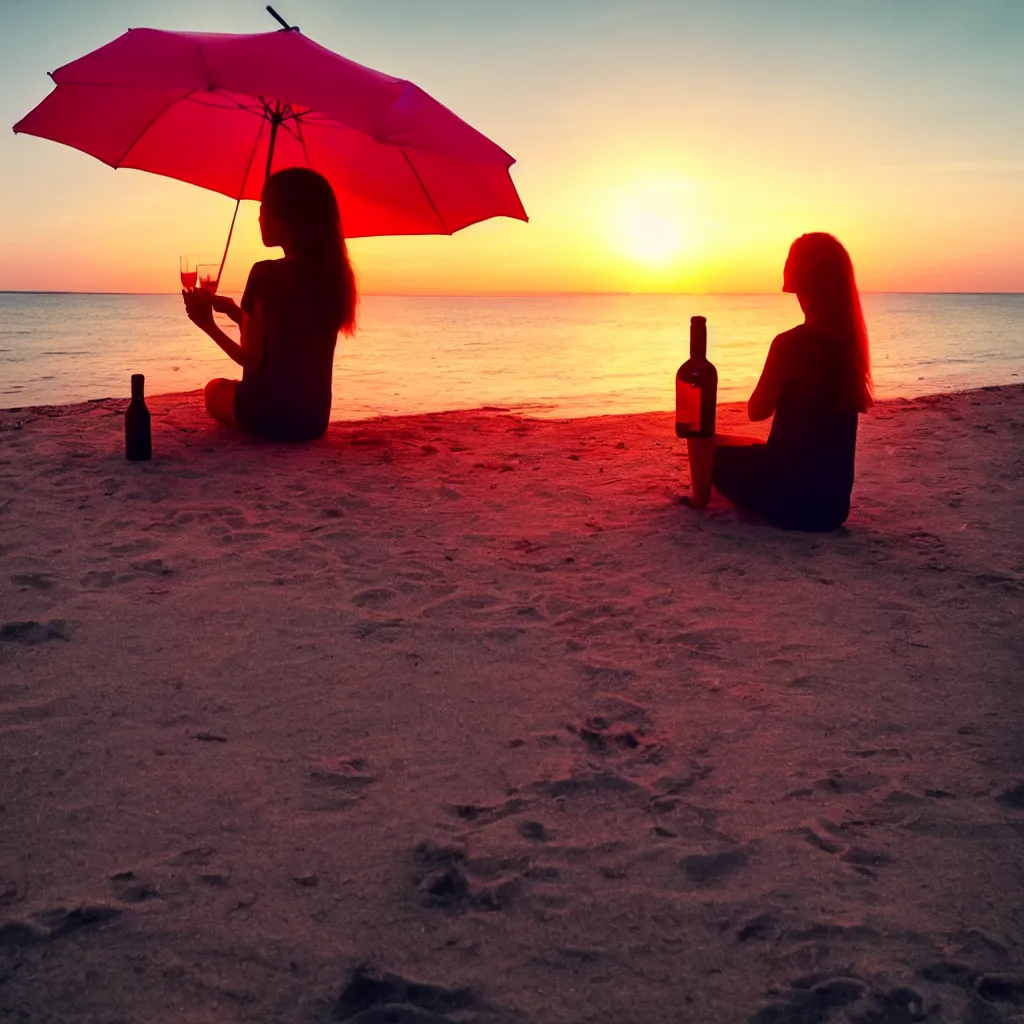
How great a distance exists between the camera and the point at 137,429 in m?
6.43

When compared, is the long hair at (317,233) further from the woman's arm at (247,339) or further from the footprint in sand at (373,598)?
the footprint in sand at (373,598)

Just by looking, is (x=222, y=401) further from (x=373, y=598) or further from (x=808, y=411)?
(x=808, y=411)

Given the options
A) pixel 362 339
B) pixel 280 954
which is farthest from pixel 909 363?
pixel 280 954

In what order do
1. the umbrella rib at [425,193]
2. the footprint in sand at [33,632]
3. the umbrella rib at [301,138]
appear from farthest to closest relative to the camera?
1. the umbrella rib at [301,138]
2. the umbrella rib at [425,193]
3. the footprint in sand at [33,632]

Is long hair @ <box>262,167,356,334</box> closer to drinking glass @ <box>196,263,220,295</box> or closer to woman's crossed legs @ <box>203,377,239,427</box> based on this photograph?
drinking glass @ <box>196,263,220,295</box>

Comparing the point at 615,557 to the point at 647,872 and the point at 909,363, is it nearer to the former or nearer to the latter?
the point at 647,872

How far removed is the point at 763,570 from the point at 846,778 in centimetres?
200

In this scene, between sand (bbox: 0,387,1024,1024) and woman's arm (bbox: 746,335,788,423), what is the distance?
0.67 metres

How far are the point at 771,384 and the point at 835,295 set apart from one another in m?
0.55

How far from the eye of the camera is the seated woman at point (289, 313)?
634cm

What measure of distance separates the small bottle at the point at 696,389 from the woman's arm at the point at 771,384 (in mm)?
229

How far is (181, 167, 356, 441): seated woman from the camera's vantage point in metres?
6.34

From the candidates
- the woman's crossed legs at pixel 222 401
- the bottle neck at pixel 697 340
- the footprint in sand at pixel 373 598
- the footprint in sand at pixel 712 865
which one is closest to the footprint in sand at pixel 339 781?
the footprint in sand at pixel 712 865

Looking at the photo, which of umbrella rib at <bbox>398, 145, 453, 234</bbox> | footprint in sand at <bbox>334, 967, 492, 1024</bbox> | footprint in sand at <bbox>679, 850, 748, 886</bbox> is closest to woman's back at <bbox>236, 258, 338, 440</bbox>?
umbrella rib at <bbox>398, 145, 453, 234</bbox>
